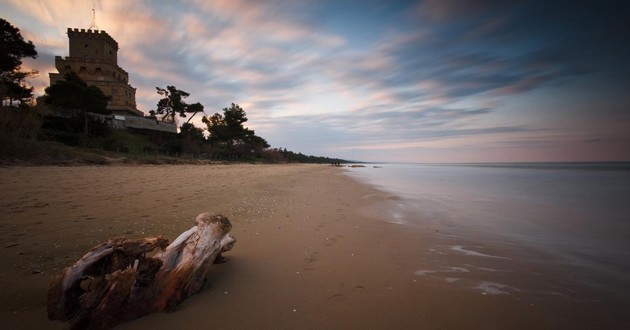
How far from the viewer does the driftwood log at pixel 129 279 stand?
1.95m

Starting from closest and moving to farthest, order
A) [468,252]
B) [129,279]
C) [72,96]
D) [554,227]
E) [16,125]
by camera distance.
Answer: [129,279], [468,252], [554,227], [16,125], [72,96]

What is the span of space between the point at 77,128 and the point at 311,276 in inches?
1509

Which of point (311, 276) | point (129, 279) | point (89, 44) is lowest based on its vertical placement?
point (311, 276)

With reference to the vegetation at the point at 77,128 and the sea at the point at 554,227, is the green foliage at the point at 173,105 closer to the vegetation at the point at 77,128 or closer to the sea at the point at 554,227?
the vegetation at the point at 77,128

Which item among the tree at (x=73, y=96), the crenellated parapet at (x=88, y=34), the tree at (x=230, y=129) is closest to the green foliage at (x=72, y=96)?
the tree at (x=73, y=96)

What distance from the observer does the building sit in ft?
157

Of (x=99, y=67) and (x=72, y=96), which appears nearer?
(x=72, y=96)

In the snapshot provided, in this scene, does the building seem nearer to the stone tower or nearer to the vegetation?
the stone tower

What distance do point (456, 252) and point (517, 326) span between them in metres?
1.99

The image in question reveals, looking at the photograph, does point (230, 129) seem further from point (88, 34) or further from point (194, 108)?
point (88, 34)

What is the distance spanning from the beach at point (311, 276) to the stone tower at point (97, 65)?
54561mm

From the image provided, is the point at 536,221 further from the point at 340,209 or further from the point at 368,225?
the point at 340,209

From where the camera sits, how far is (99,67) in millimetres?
50500

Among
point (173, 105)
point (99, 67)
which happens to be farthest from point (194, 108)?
point (99, 67)
